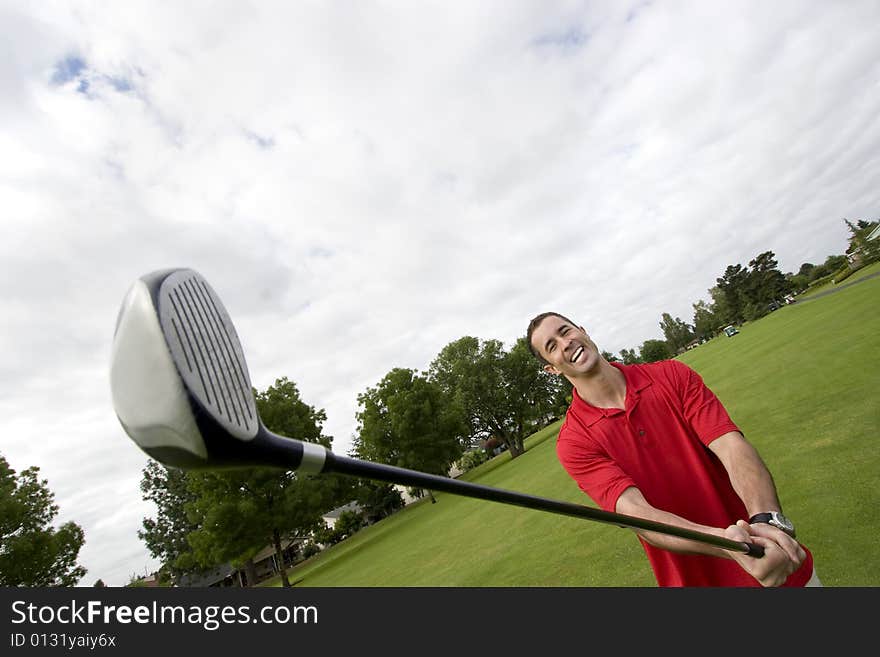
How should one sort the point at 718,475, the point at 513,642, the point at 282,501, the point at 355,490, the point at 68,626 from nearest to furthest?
1. the point at 718,475
2. the point at 513,642
3. the point at 68,626
4. the point at 282,501
5. the point at 355,490

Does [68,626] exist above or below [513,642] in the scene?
above

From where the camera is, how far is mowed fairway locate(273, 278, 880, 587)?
5.98 meters

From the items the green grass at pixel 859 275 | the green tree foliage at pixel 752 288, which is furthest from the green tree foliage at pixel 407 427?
the green tree foliage at pixel 752 288

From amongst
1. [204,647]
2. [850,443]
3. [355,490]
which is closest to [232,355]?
[204,647]

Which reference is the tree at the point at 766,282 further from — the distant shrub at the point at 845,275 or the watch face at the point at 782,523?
the watch face at the point at 782,523

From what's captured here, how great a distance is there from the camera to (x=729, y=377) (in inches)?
926

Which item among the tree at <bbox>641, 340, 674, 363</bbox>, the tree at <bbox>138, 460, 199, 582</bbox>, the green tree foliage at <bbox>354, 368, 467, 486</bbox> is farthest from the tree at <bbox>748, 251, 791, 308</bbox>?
the tree at <bbox>138, 460, 199, 582</bbox>

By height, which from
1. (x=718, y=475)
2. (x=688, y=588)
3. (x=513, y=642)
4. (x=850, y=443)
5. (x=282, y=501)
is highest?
(x=282, y=501)

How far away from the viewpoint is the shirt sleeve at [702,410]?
277 centimetres

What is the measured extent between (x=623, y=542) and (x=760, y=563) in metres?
7.27

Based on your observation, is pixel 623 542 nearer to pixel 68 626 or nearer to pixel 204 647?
pixel 204 647

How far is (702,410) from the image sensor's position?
2852 millimetres

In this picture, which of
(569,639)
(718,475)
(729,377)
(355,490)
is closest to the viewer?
(718,475)

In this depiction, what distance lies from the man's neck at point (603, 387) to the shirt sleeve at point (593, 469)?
0.85ft
